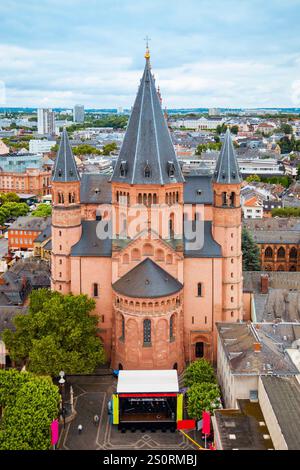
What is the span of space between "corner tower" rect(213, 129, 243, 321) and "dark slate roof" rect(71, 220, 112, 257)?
50.8ft

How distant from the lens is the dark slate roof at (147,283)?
74500 mm

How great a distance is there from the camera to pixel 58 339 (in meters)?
71.4

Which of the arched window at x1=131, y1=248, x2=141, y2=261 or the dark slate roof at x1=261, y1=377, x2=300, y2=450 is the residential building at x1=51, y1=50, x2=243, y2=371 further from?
the dark slate roof at x1=261, y1=377, x2=300, y2=450

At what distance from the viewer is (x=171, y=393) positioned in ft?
212

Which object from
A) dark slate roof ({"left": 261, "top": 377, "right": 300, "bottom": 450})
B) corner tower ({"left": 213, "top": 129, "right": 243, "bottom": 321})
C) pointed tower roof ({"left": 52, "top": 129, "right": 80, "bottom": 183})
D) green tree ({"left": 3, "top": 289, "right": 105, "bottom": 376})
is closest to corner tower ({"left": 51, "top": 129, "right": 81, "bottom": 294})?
pointed tower roof ({"left": 52, "top": 129, "right": 80, "bottom": 183})

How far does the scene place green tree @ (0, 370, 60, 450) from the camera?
54.9m

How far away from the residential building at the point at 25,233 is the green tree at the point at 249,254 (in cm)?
5603

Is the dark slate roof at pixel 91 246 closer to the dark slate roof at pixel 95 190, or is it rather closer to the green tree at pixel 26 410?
the green tree at pixel 26 410

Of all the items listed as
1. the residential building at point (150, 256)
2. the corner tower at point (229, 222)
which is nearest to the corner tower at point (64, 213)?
the residential building at point (150, 256)

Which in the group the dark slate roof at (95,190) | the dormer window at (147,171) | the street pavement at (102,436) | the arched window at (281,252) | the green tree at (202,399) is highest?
the dormer window at (147,171)

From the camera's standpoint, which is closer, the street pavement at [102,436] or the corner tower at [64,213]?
the street pavement at [102,436]
